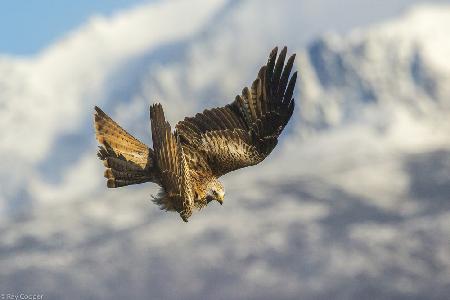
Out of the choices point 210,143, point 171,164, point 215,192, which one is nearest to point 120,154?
point 210,143

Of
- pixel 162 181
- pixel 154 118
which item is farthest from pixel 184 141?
pixel 154 118

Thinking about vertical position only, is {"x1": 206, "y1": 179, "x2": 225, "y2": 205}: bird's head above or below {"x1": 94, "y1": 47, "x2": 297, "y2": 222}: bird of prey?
below

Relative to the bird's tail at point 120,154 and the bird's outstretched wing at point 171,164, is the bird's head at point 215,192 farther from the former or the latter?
the bird's tail at point 120,154

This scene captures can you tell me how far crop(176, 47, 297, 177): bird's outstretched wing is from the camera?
2538cm

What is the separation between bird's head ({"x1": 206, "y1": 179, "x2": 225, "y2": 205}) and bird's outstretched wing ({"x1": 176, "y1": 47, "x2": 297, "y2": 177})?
117cm

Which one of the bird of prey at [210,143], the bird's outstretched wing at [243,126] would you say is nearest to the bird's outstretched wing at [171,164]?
the bird of prey at [210,143]

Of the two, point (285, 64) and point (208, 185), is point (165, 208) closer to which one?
point (208, 185)

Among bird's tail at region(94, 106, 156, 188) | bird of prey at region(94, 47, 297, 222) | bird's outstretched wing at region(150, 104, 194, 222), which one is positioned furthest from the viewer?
bird's tail at region(94, 106, 156, 188)

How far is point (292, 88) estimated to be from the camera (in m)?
25.2

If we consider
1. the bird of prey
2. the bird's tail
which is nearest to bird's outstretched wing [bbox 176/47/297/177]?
the bird of prey

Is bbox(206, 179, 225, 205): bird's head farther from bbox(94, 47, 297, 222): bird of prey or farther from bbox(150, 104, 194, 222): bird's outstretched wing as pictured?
bbox(150, 104, 194, 222): bird's outstretched wing

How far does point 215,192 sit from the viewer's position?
79.0 ft

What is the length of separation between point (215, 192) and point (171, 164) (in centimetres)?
208

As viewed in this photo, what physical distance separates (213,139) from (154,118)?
5.21m
